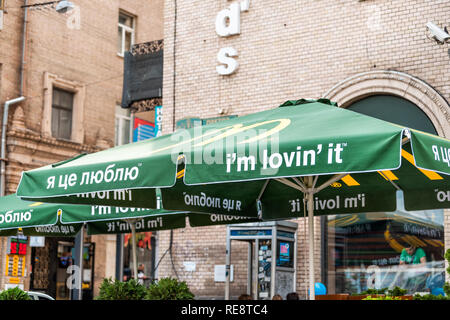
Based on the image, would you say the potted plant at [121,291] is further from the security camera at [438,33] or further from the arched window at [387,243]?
the security camera at [438,33]

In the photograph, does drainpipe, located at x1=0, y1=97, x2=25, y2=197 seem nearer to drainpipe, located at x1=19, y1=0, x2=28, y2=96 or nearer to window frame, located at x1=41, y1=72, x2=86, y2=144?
drainpipe, located at x1=19, y1=0, x2=28, y2=96

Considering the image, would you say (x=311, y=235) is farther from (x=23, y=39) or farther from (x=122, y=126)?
(x=122, y=126)

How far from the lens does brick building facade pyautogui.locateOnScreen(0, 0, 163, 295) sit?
2236cm

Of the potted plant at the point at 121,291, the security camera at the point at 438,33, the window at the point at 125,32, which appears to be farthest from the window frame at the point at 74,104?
the security camera at the point at 438,33

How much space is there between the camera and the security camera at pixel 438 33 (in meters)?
11.9

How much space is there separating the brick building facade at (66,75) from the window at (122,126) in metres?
0.57

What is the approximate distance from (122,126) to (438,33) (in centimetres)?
1722

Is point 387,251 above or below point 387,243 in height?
below

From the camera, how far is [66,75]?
960 inches

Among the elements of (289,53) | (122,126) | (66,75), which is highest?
(66,75)

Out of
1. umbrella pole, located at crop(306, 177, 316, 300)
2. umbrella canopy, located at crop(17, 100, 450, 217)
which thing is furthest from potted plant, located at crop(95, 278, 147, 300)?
umbrella pole, located at crop(306, 177, 316, 300)

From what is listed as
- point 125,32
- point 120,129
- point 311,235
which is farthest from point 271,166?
point 125,32
